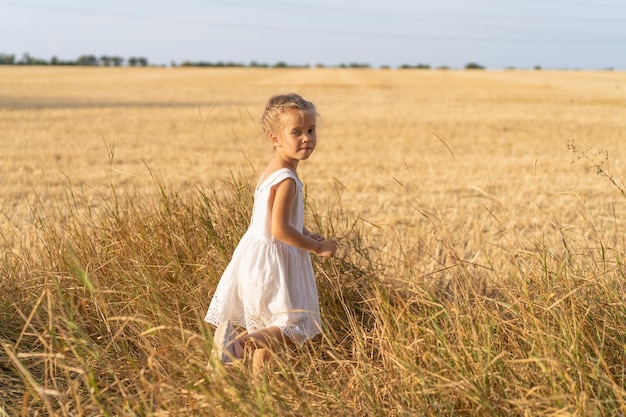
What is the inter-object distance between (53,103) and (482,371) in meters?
24.7

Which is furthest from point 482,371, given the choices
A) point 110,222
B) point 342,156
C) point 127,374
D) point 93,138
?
point 93,138

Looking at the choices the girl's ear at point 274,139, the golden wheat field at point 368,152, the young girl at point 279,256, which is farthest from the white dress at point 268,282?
the golden wheat field at point 368,152

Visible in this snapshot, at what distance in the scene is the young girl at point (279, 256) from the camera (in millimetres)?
2709

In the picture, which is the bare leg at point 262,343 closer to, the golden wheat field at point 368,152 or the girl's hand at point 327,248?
the girl's hand at point 327,248

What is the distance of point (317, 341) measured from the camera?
3045 millimetres

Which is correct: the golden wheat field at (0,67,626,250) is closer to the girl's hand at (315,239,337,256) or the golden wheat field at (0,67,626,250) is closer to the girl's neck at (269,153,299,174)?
the girl's neck at (269,153,299,174)

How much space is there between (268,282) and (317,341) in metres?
0.45

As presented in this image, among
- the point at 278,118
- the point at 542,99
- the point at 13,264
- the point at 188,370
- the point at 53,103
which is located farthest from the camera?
the point at 542,99

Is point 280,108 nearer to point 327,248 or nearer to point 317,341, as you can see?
point 327,248

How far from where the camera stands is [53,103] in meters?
24.8

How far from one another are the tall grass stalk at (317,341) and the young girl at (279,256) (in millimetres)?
139

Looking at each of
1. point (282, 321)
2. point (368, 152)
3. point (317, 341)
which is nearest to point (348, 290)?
point (317, 341)

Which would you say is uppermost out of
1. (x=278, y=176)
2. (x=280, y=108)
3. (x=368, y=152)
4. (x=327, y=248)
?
(x=280, y=108)

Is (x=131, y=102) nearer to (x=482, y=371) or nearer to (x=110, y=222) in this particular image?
(x=110, y=222)
